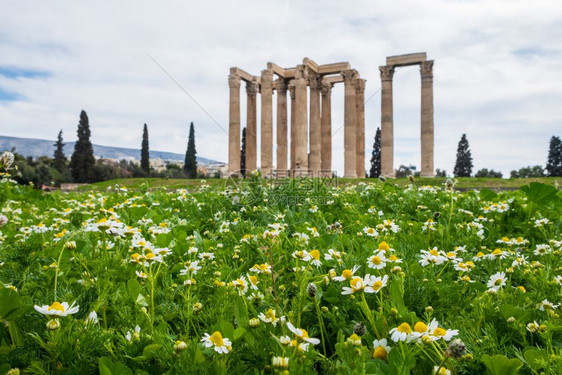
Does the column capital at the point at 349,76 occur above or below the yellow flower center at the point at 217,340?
above

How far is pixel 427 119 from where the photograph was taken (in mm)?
31891

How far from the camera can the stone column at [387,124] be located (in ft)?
107

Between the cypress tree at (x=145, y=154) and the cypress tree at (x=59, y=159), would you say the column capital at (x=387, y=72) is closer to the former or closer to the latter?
the cypress tree at (x=145, y=154)

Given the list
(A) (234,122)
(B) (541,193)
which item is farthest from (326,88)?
(B) (541,193)

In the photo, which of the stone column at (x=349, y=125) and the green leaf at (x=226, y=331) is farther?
the stone column at (x=349, y=125)

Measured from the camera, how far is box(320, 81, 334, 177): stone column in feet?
127

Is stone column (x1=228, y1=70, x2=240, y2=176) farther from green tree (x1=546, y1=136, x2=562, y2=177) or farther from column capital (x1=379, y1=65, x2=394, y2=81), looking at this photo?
green tree (x1=546, y1=136, x2=562, y2=177)

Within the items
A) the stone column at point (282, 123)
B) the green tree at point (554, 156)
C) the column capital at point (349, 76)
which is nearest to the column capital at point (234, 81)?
the stone column at point (282, 123)

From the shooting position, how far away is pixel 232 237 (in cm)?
414

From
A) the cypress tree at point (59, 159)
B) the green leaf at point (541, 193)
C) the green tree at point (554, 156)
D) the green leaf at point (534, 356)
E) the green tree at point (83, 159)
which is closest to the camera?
the green leaf at point (534, 356)

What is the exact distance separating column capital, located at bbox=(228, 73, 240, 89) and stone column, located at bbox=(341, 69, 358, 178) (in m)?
9.62

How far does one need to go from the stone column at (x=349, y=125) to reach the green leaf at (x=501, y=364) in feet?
109

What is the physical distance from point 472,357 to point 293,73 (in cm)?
3650

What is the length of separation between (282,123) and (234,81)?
20.3 ft
